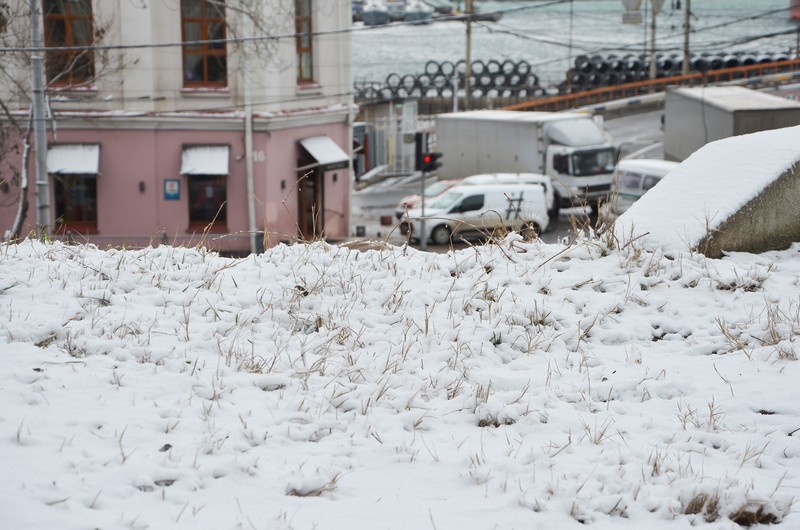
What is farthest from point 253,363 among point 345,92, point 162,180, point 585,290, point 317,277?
point 345,92

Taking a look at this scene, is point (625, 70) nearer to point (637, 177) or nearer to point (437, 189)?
point (437, 189)

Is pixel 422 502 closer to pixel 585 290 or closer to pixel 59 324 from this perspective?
pixel 59 324

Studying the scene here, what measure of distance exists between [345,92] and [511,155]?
17.7 feet

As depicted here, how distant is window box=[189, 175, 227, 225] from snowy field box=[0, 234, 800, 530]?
60.7ft

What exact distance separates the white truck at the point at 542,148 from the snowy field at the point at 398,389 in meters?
21.0

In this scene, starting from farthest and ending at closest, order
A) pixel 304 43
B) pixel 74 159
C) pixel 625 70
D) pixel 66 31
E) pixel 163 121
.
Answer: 1. pixel 625 70
2. pixel 304 43
3. pixel 163 121
4. pixel 74 159
5. pixel 66 31

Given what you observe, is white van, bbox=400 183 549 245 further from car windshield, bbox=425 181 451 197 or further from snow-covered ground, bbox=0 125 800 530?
snow-covered ground, bbox=0 125 800 530

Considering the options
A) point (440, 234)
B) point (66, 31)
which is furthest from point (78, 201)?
point (440, 234)

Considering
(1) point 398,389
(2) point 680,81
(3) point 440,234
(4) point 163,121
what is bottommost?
(3) point 440,234

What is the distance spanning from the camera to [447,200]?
26.1 m

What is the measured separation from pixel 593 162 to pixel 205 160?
11306 mm

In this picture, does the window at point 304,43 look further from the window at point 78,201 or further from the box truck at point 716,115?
the box truck at point 716,115

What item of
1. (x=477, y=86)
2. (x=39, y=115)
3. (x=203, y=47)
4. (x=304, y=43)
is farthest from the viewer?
(x=477, y=86)

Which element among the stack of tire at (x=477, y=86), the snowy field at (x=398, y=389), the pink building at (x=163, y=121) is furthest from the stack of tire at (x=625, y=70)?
the snowy field at (x=398, y=389)
